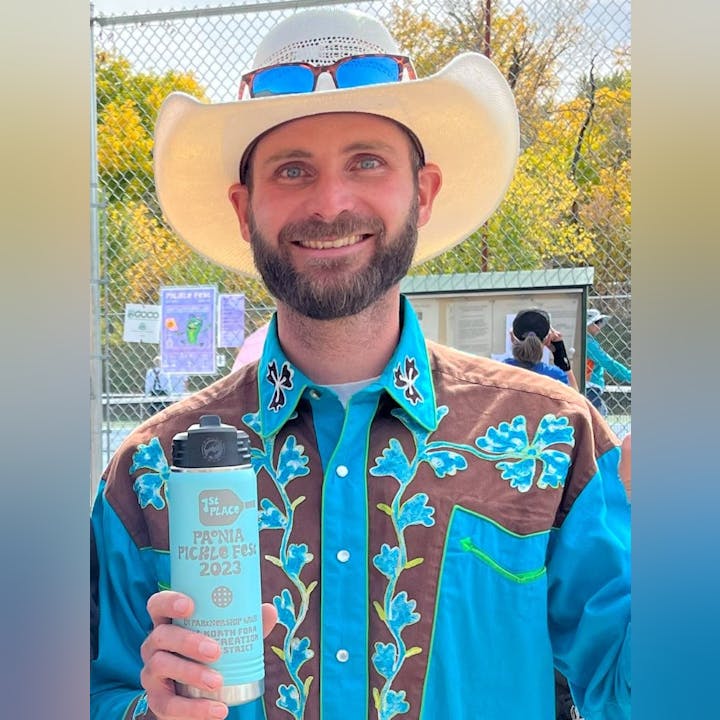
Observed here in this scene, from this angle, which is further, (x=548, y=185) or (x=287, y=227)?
(x=548, y=185)

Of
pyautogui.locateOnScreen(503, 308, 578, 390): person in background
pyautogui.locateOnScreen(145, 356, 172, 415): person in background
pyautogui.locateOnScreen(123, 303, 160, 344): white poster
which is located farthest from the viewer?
pyautogui.locateOnScreen(145, 356, 172, 415): person in background

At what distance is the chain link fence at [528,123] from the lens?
4.13m

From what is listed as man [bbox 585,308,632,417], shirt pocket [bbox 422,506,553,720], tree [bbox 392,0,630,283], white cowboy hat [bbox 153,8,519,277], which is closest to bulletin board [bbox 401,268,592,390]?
tree [bbox 392,0,630,283]

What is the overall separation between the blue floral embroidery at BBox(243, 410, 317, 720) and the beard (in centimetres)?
24

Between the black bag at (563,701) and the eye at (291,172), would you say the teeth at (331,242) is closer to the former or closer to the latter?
the eye at (291,172)

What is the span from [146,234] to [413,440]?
379 centimetres

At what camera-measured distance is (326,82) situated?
1548 mm

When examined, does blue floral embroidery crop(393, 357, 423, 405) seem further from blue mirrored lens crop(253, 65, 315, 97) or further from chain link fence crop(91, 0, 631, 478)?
chain link fence crop(91, 0, 631, 478)

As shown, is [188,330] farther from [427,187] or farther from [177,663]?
[177,663]

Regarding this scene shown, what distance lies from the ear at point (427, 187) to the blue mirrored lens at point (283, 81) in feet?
1.01

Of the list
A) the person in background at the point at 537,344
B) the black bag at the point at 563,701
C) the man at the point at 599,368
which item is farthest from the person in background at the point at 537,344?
the black bag at the point at 563,701

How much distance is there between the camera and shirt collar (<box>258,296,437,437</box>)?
1515mm
